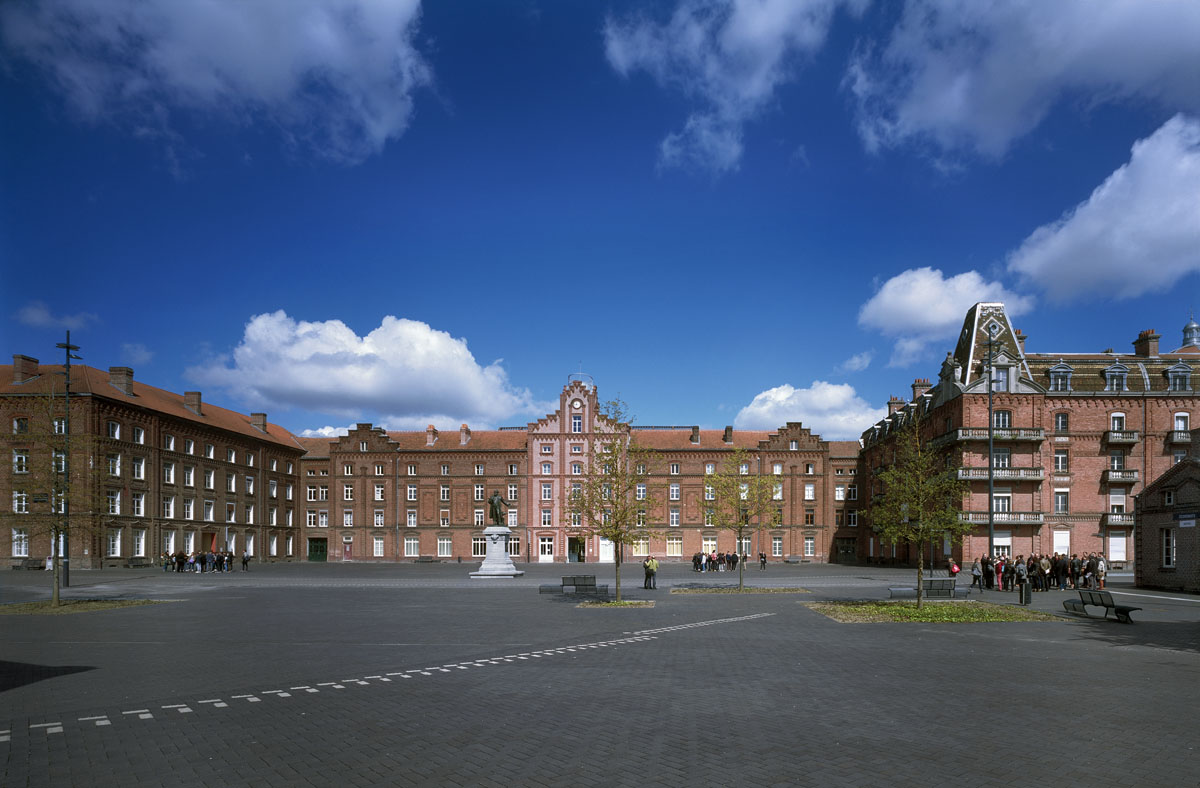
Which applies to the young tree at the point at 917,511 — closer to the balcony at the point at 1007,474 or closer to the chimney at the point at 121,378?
the balcony at the point at 1007,474

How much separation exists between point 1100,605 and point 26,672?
27361mm

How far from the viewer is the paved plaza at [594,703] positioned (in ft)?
28.0

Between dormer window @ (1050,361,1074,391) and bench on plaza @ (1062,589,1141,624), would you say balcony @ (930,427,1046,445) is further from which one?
bench on plaza @ (1062,589,1141,624)

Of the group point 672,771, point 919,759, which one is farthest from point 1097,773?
point 672,771

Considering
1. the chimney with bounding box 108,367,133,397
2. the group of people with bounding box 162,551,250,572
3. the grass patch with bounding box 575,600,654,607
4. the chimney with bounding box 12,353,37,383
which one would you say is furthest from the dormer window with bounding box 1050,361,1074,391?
the chimney with bounding box 12,353,37,383

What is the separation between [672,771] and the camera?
332 inches

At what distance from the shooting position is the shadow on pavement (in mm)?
13203

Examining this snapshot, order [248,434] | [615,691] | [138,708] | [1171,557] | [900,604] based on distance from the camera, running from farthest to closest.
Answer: [248,434], [1171,557], [900,604], [615,691], [138,708]

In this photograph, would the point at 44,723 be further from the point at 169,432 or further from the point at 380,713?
the point at 169,432

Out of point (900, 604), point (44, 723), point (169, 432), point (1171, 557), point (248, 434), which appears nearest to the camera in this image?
point (44, 723)

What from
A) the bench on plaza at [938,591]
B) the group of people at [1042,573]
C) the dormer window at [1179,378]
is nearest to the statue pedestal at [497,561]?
the bench on plaza at [938,591]

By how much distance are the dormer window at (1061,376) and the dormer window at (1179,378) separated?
23.0ft

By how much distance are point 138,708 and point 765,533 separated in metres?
72.5

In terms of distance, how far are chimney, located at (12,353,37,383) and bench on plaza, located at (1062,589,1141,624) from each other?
66.2 meters
